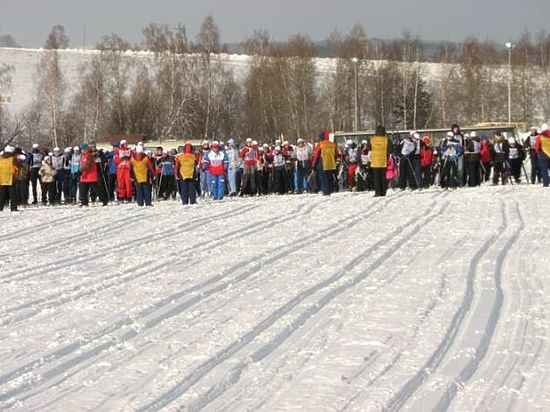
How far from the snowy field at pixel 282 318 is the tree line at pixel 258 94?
48981 millimetres

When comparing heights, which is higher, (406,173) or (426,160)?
(426,160)

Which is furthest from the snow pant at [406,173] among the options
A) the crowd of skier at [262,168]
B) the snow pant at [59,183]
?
the snow pant at [59,183]

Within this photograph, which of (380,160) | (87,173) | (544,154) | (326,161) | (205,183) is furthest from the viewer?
(205,183)

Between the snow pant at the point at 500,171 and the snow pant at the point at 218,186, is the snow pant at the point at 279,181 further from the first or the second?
the snow pant at the point at 500,171

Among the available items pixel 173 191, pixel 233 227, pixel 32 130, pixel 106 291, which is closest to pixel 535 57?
pixel 32 130

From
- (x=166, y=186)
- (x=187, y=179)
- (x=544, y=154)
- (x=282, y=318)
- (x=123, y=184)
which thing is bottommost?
(x=282, y=318)

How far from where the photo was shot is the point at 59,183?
93.1 ft

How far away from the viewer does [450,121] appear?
81.8 meters

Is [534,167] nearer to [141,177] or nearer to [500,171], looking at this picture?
[500,171]

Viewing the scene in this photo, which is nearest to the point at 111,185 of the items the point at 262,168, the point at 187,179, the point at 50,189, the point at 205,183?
the point at 50,189

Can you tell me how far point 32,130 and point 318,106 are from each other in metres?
21.5

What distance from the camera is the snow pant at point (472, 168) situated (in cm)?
2709

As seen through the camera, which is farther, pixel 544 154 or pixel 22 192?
pixel 22 192

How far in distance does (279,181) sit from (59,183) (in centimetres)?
624
